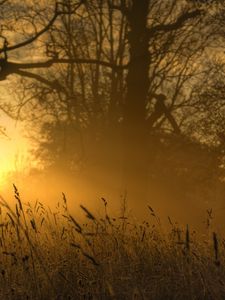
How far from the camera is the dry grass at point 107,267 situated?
227 inches

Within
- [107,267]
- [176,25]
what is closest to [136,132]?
[176,25]

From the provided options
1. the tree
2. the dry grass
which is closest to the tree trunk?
the tree

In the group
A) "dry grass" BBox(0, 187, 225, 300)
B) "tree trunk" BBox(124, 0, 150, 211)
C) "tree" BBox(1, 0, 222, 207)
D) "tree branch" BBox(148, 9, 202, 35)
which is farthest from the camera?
"tree trunk" BBox(124, 0, 150, 211)

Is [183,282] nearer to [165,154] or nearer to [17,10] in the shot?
[17,10]

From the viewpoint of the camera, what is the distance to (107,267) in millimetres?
6895

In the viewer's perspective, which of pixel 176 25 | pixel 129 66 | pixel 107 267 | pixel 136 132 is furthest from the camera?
pixel 136 132

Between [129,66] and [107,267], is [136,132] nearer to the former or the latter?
[129,66]

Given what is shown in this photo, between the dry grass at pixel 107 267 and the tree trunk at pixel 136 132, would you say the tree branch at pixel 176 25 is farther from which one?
the dry grass at pixel 107 267

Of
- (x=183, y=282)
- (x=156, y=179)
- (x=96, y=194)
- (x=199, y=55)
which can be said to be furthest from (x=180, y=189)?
(x=183, y=282)

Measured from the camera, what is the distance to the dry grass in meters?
5.77

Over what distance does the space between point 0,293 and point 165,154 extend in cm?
1771

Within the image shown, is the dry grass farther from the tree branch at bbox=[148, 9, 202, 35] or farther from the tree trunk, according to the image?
the tree branch at bbox=[148, 9, 202, 35]

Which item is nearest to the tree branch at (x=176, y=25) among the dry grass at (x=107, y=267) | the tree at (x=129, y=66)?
the tree at (x=129, y=66)

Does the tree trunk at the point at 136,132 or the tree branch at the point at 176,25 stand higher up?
the tree branch at the point at 176,25
